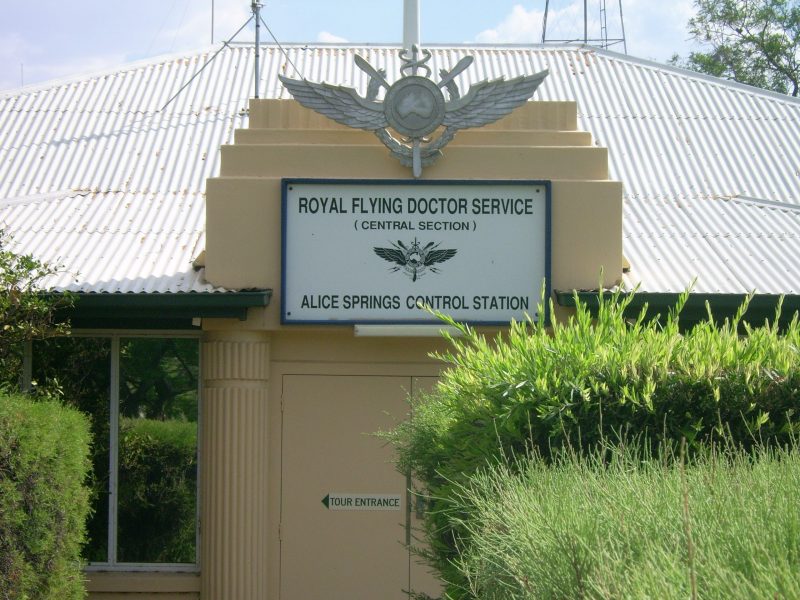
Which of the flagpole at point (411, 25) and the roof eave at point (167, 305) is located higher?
the flagpole at point (411, 25)

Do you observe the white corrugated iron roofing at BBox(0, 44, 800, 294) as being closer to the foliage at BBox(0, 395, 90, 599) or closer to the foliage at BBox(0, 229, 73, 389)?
the foliage at BBox(0, 229, 73, 389)

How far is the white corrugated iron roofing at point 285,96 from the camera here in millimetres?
11164

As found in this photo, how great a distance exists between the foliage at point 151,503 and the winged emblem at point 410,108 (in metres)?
3.51

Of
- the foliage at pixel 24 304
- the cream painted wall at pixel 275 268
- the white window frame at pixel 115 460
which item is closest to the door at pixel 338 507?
the cream painted wall at pixel 275 268

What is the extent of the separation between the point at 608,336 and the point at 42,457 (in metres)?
4.29

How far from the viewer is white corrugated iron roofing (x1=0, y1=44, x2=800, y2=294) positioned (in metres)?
11.2

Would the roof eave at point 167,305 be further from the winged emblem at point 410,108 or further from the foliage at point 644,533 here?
the foliage at point 644,533

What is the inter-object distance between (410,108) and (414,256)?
1.41 meters

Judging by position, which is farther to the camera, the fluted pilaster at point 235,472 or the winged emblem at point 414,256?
the winged emblem at point 414,256

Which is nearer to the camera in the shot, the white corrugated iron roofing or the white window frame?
the white window frame

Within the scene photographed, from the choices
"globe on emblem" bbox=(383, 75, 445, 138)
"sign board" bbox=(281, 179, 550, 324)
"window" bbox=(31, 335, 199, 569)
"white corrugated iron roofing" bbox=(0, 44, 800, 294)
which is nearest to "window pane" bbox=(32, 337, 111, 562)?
"window" bbox=(31, 335, 199, 569)

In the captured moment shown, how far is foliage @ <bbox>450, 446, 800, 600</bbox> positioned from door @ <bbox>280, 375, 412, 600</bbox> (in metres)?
5.79

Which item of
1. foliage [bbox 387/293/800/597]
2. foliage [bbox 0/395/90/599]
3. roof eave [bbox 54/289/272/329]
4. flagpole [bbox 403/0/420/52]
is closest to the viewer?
foliage [bbox 387/293/800/597]

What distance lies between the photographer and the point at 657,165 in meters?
14.3
